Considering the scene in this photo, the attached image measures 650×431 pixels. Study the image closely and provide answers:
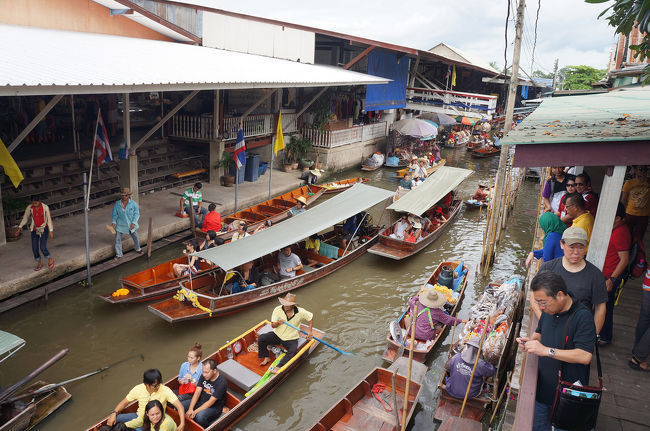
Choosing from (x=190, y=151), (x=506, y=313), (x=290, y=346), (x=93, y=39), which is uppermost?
(x=93, y=39)

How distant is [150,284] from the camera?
9758mm

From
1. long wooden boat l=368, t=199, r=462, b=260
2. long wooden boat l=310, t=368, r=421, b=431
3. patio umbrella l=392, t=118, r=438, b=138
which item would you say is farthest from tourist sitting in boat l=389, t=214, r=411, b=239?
patio umbrella l=392, t=118, r=438, b=138

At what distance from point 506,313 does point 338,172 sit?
612 inches

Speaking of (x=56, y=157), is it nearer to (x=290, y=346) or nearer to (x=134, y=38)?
(x=134, y=38)

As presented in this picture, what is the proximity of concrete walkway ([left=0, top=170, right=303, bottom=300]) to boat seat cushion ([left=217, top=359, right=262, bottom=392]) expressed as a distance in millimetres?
4850

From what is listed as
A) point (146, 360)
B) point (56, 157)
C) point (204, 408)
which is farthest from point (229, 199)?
point (204, 408)

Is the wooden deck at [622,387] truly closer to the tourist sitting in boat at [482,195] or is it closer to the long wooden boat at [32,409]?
the long wooden boat at [32,409]

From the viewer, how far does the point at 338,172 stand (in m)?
23.1

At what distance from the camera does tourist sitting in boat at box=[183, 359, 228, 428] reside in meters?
6.42

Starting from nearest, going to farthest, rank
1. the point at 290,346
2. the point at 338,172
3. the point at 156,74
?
the point at 290,346
the point at 156,74
the point at 338,172

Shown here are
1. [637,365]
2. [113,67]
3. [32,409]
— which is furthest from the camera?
[113,67]

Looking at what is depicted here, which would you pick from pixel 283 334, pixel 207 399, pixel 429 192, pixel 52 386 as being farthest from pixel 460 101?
pixel 52 386

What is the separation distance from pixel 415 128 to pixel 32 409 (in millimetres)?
21515

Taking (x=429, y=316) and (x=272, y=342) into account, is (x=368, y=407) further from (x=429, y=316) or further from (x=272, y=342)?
(x=429, y=316)
